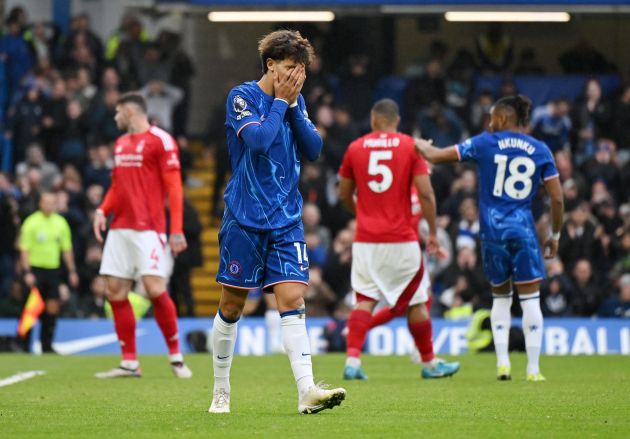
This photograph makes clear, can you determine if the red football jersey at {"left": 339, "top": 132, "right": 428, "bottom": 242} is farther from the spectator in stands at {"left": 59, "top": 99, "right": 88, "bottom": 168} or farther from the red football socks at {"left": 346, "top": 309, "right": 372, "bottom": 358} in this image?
the spectator in stands at {"left": 59, "top": 99, "right": 88, "bottom": 168}

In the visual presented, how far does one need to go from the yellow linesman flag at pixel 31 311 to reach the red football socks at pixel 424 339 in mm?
7413

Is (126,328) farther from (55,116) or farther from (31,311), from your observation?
(55,116)

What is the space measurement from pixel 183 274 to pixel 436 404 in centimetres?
1213

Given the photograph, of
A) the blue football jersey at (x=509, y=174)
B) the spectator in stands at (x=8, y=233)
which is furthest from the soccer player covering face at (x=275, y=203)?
the spectator in stands at (x=8, y=233)

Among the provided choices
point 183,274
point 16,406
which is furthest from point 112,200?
point 183,274

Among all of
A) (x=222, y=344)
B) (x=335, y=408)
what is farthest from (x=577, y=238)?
(x=222, y=344)

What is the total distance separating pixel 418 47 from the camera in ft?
93.3

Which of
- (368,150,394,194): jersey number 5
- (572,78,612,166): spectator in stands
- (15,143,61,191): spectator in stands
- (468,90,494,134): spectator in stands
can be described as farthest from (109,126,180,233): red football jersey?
(572,78,612,166): spectator in stands

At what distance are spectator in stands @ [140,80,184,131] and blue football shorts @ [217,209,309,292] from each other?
634 inches

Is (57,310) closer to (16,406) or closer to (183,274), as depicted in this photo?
(183,274)

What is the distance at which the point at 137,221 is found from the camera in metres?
13.2

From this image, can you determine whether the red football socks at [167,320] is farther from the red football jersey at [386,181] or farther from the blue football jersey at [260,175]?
the blue football jersey at [260,175]

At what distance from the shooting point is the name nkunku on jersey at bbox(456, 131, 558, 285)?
12.2m

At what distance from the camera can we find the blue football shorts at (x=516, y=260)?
482 inches
